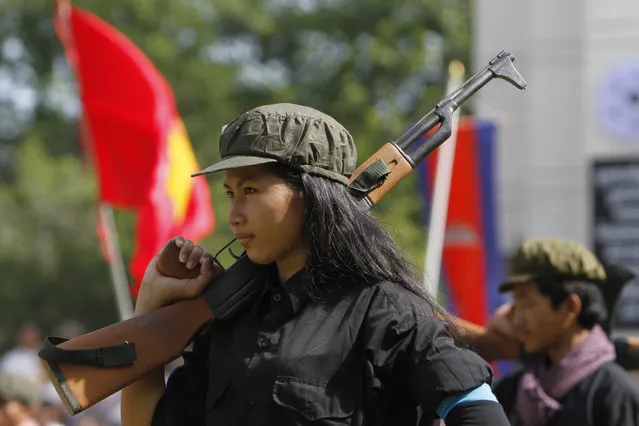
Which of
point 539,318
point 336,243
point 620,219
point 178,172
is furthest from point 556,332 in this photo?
A: point 620,219

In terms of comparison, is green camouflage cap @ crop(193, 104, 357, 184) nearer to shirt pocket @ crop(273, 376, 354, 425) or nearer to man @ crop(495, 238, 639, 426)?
shirt pocket @ crop(273, 376, 354, 425)

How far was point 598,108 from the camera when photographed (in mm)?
11367

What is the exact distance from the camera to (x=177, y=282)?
3.17 m

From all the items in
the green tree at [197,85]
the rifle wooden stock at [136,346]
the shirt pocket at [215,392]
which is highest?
the green tree at [197,85]

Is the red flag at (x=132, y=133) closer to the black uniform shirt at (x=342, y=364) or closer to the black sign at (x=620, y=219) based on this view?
the black sign at (x=620, y=219)

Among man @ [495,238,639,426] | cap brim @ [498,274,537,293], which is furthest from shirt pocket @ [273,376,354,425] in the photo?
cap brim @ [498,274,537,293]

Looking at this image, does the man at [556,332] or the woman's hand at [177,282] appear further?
the man at [556,332]

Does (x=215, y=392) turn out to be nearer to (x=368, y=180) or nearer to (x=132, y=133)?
(x=368, y=180)

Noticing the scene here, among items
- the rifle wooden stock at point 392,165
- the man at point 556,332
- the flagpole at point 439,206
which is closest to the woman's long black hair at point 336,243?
the rifle wooden stock at point 392,165

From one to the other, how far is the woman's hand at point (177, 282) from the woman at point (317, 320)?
10cm

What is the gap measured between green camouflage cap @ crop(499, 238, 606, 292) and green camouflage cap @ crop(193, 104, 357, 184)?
172 centimetres

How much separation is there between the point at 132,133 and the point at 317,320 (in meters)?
6.04

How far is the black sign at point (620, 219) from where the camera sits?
10.6 m

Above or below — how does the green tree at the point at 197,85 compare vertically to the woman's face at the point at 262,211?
above
